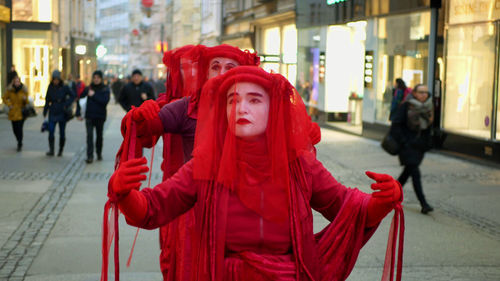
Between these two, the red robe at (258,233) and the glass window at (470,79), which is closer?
the red robe at (258,233)

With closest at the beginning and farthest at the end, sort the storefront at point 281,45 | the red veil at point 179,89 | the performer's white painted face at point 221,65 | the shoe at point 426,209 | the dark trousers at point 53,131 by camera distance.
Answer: the red veil at point 179,89, the performer's white painted face at point 221,65, the shoe at point 426,209, the dark trousers at point 53,131, the storefront at point 281,45

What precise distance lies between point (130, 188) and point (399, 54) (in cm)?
1801

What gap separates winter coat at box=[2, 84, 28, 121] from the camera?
17.4 m

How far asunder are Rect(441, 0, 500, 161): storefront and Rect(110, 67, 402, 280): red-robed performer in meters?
12.4

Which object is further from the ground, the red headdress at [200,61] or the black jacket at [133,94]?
the red headdress at [200,61]

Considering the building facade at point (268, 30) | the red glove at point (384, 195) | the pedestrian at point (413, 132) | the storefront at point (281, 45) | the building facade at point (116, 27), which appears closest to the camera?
the red glove at point (384, 195)

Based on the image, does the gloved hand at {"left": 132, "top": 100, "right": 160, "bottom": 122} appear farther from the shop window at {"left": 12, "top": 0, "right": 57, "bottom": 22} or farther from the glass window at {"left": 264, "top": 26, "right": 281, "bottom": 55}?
the shop window at {"left": 12, "top": 0, "right": 57, "bottom": 22}

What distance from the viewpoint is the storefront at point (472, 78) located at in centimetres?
1572

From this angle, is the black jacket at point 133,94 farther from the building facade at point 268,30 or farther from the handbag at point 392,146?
the building facade at point 268,30

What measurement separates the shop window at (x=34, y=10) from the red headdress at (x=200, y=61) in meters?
34.3

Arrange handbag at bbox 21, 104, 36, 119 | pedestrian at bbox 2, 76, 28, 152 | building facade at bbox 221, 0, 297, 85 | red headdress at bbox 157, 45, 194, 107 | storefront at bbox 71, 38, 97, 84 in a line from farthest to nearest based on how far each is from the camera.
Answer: storefront at bbox 71, 38, 97, 84 < building facade at bbox 221, 0, 297, 85 < handbag at bbox 21, 104, 36, 119 < pedestrian at bbox 2, 76, 28, 152 < red headdress at bbox 157, 45, 194, 107

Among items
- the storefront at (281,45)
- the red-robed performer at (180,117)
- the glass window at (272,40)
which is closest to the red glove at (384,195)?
the red-robed performer at (180,117)

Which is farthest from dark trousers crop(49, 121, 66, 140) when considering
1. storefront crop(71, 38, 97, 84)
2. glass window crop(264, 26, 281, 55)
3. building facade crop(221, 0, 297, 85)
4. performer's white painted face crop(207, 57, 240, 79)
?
storefront crop(71, 38, 97, 84)

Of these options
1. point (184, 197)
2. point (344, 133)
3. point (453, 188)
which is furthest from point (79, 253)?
point (344, 133)
